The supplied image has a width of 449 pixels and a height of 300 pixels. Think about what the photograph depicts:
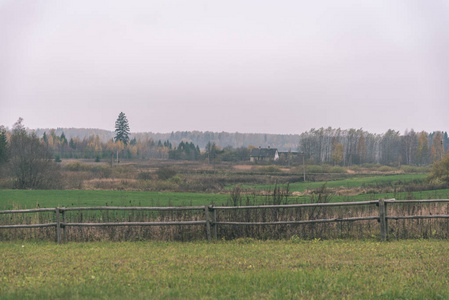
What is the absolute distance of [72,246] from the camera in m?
12.9

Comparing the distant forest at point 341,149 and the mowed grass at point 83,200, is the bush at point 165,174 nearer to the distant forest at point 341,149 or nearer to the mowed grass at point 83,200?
the mowed grass at point 83,200

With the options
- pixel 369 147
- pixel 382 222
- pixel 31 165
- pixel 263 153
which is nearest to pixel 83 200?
pixel 31 165

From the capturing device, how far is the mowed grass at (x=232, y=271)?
7191mm

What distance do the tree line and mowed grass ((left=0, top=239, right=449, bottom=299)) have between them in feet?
360

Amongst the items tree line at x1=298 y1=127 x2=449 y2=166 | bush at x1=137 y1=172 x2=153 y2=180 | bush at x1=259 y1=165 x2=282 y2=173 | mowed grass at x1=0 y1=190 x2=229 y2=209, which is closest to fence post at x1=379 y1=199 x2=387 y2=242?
mowed grass at x1=0 y1=190 x2=229 y2=209

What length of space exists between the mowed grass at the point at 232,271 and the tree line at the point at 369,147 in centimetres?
10971

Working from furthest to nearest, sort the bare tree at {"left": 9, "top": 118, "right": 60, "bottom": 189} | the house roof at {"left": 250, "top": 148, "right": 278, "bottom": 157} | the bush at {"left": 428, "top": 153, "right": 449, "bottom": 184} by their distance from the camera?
the house roof at {"left": 250, "top": 148, "right": 278, "bottom": 157} < the bare tree at {"left": 9, "top": 118, "right": 60, "bottom": 189} < the bush at {"left": 428, "top": 153, "right": 449, "bottom": 184}

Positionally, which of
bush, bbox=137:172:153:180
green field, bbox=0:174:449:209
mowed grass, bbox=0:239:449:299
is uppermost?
mowed grass, bbox=0:239:449:299

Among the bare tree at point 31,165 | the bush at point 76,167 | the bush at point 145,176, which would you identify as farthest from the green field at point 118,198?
the bush at point 76,167

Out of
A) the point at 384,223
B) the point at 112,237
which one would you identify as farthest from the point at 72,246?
the point at 384,223

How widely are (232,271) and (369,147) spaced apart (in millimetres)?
156309

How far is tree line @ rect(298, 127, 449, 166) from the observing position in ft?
406

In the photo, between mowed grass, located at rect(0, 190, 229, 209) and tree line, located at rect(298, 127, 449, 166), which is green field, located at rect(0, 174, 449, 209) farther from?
tree line, located at rect(298, 127, 449, 166)

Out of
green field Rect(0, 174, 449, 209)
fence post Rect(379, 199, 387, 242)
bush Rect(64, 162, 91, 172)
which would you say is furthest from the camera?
bush Rect(64, 162, 91, 172)
